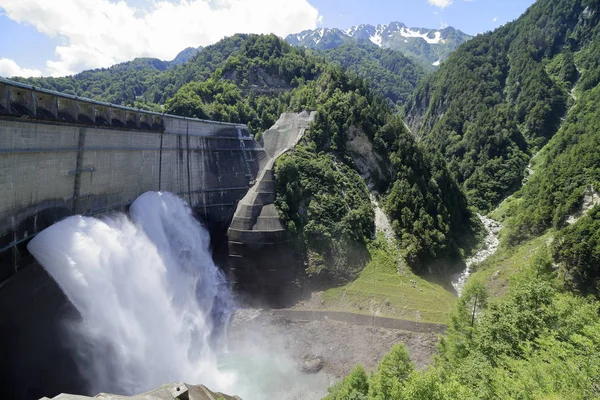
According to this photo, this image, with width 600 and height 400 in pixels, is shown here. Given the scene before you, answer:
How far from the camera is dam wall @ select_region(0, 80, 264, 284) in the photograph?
21.2 meters

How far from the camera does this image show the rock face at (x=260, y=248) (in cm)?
3753

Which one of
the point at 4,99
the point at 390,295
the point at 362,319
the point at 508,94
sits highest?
the point at 508,94

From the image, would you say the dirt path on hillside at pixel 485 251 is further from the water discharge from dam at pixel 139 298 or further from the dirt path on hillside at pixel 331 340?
the water discharge from dam at pixel 139 298

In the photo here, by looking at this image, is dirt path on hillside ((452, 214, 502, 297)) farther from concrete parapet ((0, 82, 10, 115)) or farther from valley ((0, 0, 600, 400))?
concrete parapet ((0, 82, 10, 115))

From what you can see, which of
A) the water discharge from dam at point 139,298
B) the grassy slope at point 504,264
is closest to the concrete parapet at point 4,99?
the water discharge from dam at point 139,298

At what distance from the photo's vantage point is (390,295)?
36531 millimetres

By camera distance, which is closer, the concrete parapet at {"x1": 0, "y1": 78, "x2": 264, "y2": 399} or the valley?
the valley

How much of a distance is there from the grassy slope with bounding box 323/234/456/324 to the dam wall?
1577cm

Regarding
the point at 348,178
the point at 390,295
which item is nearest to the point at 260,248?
the point at 390,295

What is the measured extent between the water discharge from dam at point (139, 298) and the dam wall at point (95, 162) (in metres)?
1.53

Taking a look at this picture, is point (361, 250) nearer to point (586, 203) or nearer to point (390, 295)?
point (390, 295)

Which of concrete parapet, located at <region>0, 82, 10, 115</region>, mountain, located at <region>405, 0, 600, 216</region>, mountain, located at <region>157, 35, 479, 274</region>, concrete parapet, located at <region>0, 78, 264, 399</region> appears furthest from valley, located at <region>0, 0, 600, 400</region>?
mountain, located at <region>405, 0, 600, 216</region>

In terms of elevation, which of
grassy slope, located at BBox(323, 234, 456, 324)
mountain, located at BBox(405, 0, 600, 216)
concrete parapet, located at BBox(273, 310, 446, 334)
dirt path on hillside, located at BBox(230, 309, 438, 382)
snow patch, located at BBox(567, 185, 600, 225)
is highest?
mountain, located at BBox(405, 0, 600, 216)

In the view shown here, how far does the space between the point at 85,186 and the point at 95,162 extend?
81.2 inches
